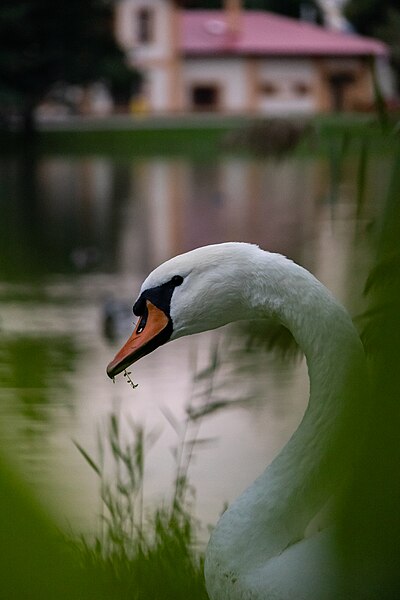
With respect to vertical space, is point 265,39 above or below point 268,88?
above

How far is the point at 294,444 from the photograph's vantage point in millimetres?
701

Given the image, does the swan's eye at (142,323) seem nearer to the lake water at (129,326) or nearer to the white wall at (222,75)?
the lake water at (129,326)

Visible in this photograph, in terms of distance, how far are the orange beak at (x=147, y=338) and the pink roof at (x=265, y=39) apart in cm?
2431

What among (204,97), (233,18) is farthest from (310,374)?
(204,97)

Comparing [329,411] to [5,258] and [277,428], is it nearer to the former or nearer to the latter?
[277,428]

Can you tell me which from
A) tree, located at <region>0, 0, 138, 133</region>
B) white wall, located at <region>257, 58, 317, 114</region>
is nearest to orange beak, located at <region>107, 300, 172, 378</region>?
tree, located at <region>0, 0, 138, 133</region>

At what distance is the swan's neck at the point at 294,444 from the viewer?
672 mm

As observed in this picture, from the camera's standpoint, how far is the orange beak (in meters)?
0.74

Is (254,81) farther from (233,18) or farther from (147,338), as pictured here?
(147,338)

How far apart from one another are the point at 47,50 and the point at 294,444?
52.7 ft

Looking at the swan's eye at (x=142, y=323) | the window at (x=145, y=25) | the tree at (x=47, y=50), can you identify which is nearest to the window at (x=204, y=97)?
the window at (x=145, y=25)

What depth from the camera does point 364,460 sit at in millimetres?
279

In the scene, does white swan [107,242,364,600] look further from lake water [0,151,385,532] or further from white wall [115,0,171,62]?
white wall [115,0,171,62]

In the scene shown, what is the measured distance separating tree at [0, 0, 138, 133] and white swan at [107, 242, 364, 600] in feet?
50.3
